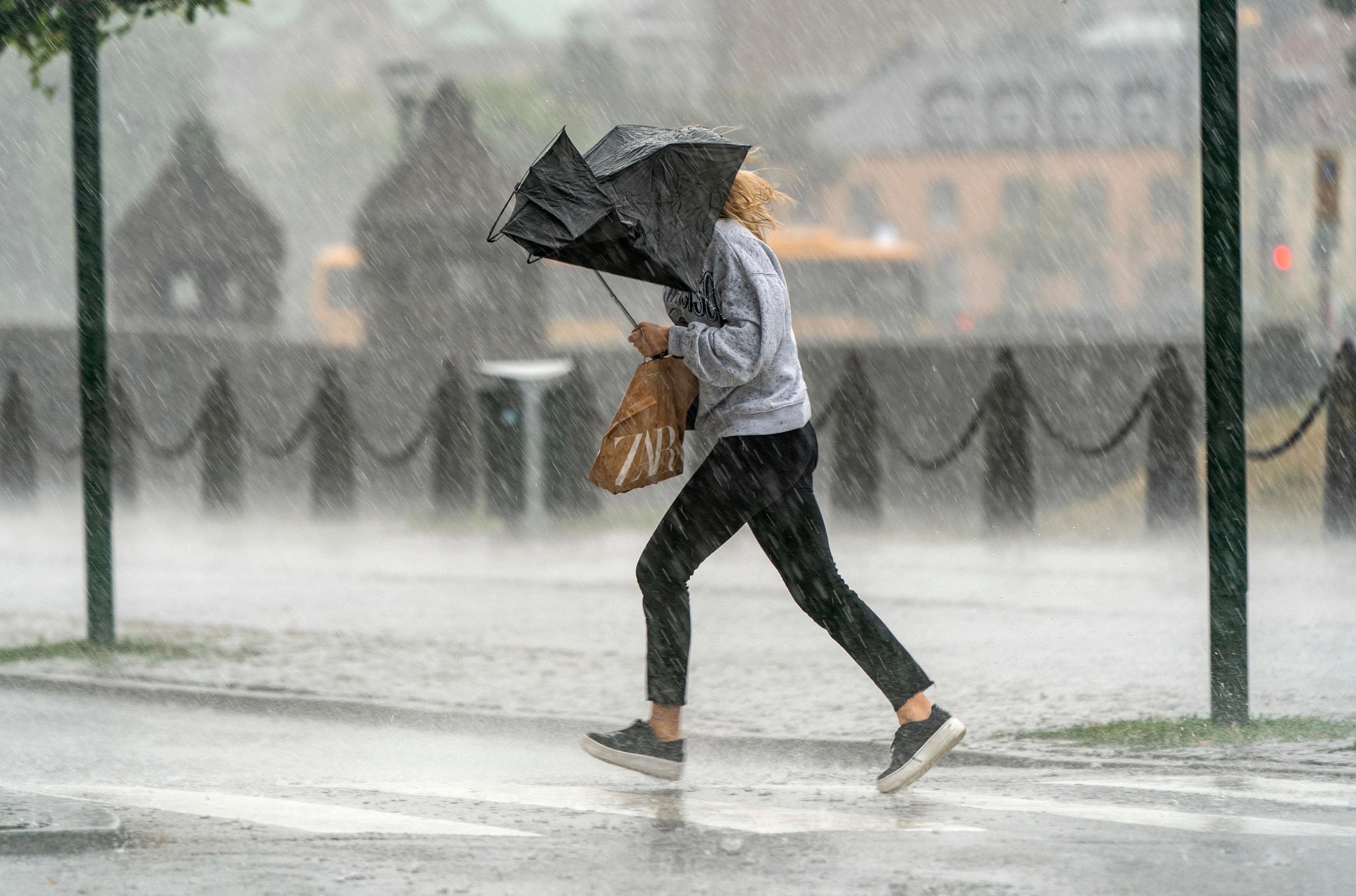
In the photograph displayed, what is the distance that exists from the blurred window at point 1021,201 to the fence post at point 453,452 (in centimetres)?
5787

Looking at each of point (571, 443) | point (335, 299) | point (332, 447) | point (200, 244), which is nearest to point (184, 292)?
point (200, 244)

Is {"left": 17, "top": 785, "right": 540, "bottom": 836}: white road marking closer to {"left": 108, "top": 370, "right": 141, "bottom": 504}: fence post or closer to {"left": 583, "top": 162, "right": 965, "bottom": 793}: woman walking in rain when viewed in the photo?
{"left": 583, "top": 162, "right": 965, "bottom": 793}: woman walking in rain

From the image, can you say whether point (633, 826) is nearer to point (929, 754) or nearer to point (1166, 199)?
point (929, 754)

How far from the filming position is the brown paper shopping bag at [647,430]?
192 inches

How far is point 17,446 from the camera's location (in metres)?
18.0

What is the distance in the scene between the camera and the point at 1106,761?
5.45 m

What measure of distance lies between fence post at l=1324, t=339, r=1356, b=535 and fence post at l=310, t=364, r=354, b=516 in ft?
27.8

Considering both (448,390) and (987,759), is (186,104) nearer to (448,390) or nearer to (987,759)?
(448,390)

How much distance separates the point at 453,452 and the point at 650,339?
1129cm

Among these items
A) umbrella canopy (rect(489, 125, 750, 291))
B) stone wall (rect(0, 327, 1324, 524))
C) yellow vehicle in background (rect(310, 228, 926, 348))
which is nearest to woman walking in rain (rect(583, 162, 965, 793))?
umbrella canopy (rect(489, 125, 750, 291))

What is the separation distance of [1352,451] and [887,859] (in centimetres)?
942

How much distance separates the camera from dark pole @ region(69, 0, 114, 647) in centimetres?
802

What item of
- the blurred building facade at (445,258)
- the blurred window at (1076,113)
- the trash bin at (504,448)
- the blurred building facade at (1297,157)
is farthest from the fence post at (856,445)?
the blurred window at (1076,113)

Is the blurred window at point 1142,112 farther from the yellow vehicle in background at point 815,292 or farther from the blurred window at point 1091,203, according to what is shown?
the yellow vehicle in background at point 815,292
